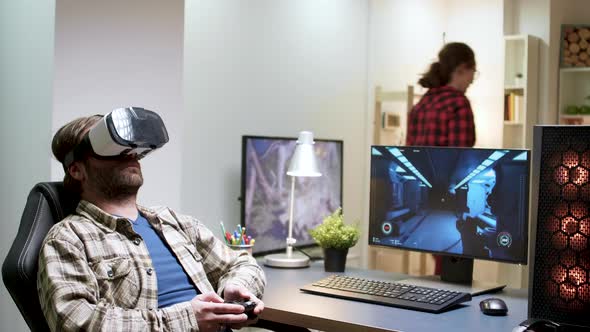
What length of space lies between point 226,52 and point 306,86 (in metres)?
0.67

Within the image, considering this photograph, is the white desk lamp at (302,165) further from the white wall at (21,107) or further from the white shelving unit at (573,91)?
the white shelving unit at (573,91)

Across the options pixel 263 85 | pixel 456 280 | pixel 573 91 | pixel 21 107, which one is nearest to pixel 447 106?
pixel 263 85

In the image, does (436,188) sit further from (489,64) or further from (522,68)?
(489,64)

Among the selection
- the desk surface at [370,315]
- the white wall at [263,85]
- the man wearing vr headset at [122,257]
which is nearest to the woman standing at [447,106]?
the white wall at [263,85]

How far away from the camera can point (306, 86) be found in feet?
12.9

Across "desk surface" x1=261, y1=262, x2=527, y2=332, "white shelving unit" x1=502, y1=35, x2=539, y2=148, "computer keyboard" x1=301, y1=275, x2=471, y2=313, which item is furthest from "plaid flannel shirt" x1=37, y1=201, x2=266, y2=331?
"white shelving unit" x1=502, y1=35, x2=539, y2=148

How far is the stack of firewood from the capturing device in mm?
5711

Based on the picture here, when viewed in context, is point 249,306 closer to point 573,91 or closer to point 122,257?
point 122,257

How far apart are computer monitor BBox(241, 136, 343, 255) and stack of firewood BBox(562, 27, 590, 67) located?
288cm

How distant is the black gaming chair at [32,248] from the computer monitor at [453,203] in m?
1.15

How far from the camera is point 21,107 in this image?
8.10 feet

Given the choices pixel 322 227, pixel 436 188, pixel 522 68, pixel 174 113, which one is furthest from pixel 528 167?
pixel 522 68

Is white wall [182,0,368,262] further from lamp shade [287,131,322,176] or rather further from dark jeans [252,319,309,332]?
dark jeans [252,319,309,332]

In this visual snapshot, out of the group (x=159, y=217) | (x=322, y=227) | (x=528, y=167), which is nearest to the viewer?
(x=159, y=217)
